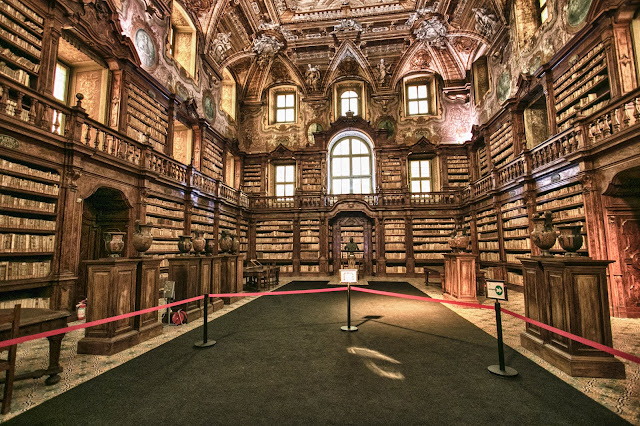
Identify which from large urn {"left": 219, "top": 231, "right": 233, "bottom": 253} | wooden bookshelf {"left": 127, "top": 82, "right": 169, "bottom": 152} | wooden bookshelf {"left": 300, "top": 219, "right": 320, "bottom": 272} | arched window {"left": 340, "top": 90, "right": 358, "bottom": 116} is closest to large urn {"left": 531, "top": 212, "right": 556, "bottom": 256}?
large urn {"left": 219, "top": 231, "right": 233, "bottom": 253}

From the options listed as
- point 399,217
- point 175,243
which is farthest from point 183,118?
point 399,217

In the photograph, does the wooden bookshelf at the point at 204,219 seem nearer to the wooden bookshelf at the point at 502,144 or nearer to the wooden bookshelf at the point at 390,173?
the wooden bookshelf at the point at 390,173

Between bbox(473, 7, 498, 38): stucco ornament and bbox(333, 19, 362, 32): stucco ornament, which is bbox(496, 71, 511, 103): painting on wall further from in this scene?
bbox(333, 19, 362, 32): stucco ornament

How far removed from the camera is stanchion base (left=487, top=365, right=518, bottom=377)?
2.95 meters

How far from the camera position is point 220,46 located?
12.3 m

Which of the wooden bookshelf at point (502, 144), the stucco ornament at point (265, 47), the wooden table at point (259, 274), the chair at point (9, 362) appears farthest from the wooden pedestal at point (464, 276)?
the stucco ornament at point (265, 47)

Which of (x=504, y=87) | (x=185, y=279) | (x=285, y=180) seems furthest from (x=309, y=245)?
(x=504, y=87)

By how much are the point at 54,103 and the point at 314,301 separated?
21.0 feet

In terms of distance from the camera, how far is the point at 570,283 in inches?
122

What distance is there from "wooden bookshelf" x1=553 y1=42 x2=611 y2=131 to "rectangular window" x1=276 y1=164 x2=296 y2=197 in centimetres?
1050

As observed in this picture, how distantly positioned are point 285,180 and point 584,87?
37.3 ft

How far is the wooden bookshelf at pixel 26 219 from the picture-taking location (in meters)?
4.50

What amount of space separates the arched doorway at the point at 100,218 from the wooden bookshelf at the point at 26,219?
1473 mm

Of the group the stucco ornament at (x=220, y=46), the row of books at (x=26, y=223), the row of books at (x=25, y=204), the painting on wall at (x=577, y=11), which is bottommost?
the row of books at (x=26, y=223)
